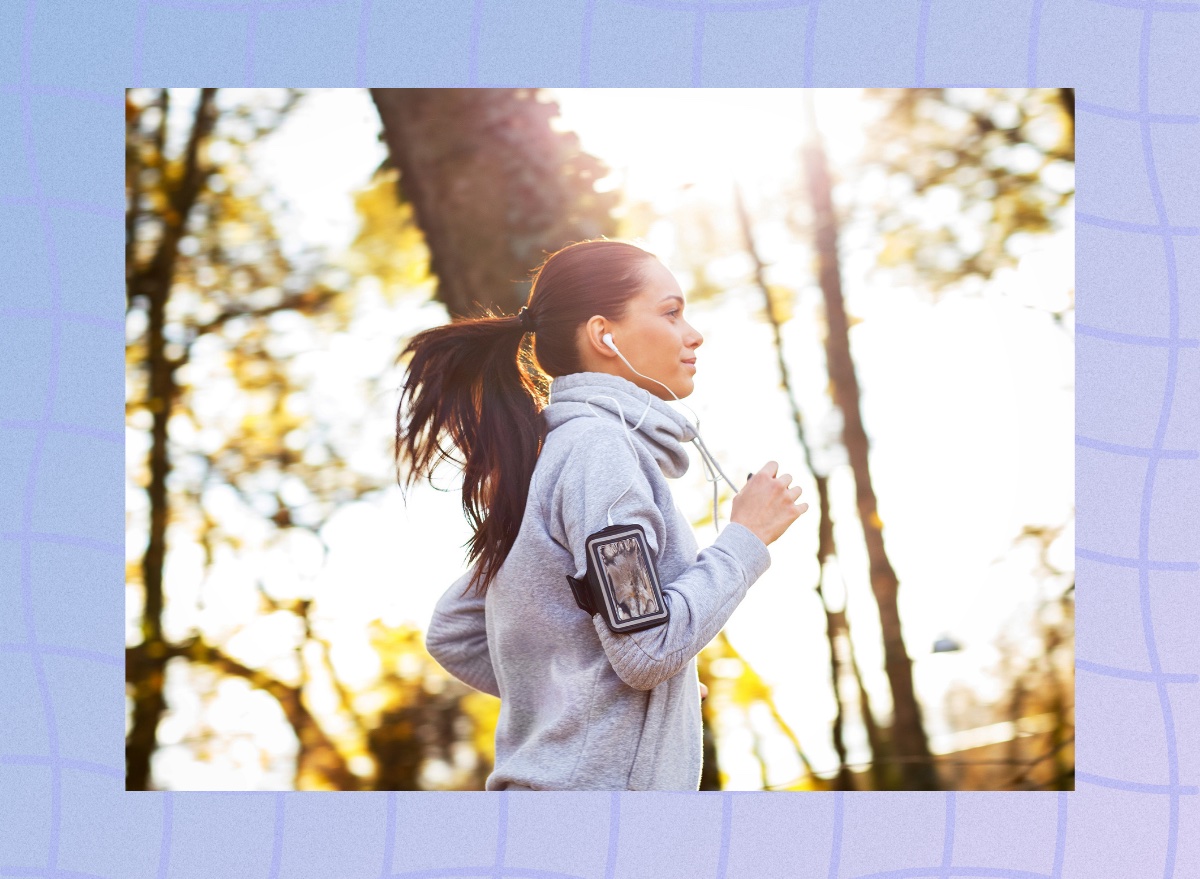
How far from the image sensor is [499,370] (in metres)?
1.75

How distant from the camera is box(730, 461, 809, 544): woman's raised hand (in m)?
1.61

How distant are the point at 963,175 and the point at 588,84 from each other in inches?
36.9

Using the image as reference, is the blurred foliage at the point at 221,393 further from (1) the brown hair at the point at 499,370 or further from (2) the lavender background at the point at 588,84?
(1) the brown hair at the point at 499,370

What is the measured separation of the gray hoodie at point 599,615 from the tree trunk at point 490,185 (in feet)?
1.89

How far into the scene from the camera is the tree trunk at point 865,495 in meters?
2.45

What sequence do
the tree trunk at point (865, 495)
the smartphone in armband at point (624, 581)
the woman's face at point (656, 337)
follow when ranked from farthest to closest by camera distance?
the tree trunk at point (865, 495)
the woman's face at point (656, 337)
the smartphone in armband at point (624, 581)

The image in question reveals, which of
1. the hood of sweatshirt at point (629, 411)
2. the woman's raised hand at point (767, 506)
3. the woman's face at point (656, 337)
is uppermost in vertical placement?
the woman's face at point (656, 337)

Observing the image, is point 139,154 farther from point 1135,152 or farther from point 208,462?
point 1135,152

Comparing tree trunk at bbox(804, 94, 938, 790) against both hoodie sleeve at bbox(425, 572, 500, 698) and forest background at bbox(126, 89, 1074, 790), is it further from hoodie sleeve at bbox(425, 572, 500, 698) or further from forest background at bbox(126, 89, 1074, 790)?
hoodie sleeve at bbox(425, 572, 500, 698)

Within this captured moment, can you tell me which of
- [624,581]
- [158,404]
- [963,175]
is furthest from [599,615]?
[963,175]

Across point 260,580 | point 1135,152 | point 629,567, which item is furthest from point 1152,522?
point 260,580

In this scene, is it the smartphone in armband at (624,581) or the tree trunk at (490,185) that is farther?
the tree trunk at (490,185)

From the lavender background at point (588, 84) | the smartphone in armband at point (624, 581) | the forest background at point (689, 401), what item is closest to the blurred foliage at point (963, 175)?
the forest background at point (689, 401)

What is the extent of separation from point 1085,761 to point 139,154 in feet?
7.20
